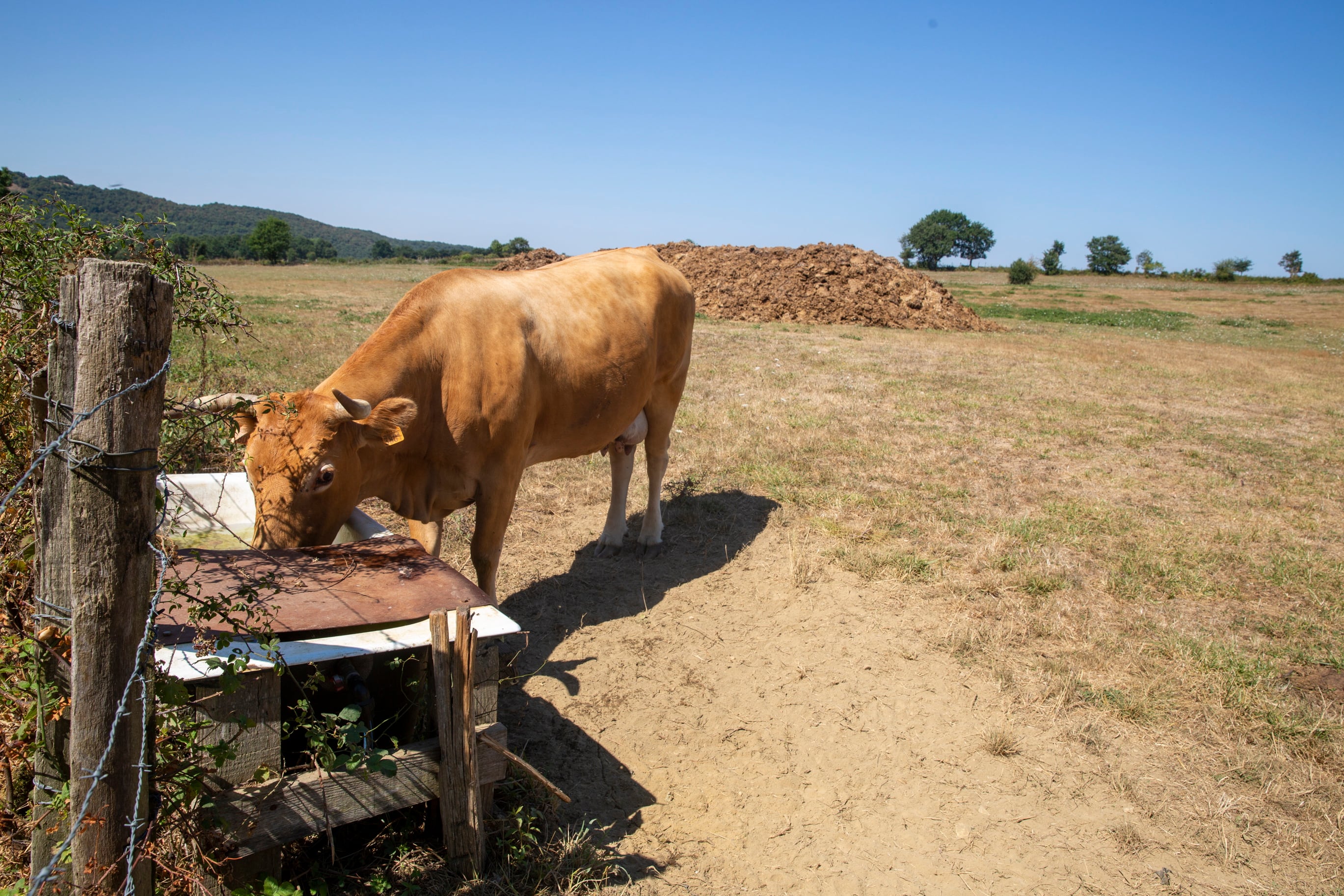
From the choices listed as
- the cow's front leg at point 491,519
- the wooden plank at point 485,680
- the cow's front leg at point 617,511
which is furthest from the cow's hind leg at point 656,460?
the wooden plank at point 485,680

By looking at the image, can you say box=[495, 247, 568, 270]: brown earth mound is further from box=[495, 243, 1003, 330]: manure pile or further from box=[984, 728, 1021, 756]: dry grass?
box=[984, 728, 1021, 756]: dry grass

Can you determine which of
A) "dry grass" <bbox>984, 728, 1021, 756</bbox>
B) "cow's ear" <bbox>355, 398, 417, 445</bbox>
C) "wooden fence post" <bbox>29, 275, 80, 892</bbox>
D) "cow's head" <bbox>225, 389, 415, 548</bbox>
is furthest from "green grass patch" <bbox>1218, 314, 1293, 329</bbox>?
"wooden fence post" <bbox>29, 275, 80, 892</bbox>

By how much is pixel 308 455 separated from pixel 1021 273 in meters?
61.3

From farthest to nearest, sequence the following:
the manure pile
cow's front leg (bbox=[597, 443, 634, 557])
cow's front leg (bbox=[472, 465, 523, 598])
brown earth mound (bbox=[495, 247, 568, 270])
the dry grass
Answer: brown earth mound (bbox=[495, 247, 568, 270]) < the manure pile < cow's front leg (bbox=[597, 443, 634, 557]) < cow's front leg (bbox=[472, 465, 523, 598]) < the dry grass

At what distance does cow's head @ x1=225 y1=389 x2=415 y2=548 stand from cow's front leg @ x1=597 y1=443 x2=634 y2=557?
2.61 metres

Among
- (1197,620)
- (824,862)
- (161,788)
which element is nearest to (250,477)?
(161,788)

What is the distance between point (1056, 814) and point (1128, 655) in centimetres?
154

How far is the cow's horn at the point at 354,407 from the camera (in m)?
3.39

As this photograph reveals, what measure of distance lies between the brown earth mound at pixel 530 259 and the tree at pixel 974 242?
88.6 meters

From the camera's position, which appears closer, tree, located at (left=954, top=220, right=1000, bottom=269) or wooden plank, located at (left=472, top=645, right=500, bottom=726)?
wooden plank, located at (left=472, top=645, right=500, bottom=726)

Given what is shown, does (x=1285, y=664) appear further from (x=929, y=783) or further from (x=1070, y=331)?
(x=1070, y=331)

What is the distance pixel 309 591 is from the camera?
284cm

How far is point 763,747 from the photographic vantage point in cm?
393

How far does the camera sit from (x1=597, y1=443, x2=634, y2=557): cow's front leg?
6.14 meters
